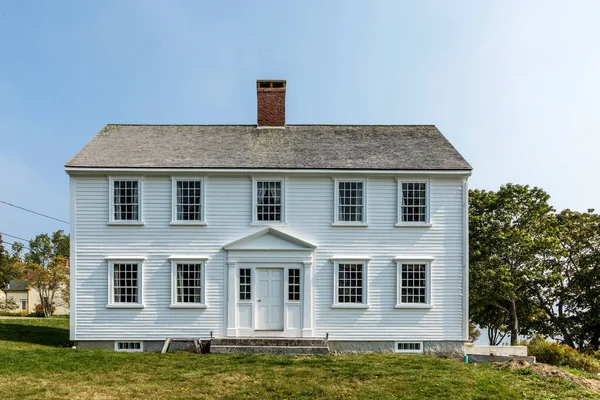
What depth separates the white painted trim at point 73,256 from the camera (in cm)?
1775

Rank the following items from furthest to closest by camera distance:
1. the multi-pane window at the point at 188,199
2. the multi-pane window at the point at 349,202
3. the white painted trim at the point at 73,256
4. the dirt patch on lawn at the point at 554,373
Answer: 1. the multi-pane window at the point at 349,202
2. the multi-pane window at the point at 188,199
3. the white painted trim at the point at 73,256
4. the dirt patch on lawn at the point at 554,373

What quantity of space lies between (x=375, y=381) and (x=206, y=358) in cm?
565

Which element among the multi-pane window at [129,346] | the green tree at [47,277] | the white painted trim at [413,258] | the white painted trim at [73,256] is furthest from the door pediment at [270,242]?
the green tree at [47,277]

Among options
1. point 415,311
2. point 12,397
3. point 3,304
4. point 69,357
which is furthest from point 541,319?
point 3,304

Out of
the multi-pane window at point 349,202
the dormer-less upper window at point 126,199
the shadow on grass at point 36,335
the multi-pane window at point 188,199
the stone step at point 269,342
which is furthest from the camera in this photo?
the shadow on grass at point 36,335

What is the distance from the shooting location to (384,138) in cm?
2070

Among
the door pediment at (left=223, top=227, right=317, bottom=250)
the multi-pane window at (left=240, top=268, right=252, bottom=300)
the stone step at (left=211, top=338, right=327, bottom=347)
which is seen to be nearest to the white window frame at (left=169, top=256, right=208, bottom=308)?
the door pediment at (left=223, top=227, right=317, bottom=250)

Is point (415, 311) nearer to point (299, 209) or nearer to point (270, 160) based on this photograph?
point (299, 209)

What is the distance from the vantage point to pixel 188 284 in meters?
18.1

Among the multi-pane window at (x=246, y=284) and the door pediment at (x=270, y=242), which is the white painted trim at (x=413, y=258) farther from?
the multi-pane window at (x=246, y=284)

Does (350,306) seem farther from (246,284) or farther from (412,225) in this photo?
(246,284)

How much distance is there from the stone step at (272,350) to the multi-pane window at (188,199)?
4.65 m

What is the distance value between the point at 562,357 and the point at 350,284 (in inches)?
328

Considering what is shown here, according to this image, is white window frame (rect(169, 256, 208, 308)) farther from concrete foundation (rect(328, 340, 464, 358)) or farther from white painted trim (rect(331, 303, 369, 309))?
concrete foundation (rect(328, 340, 464, 358))
